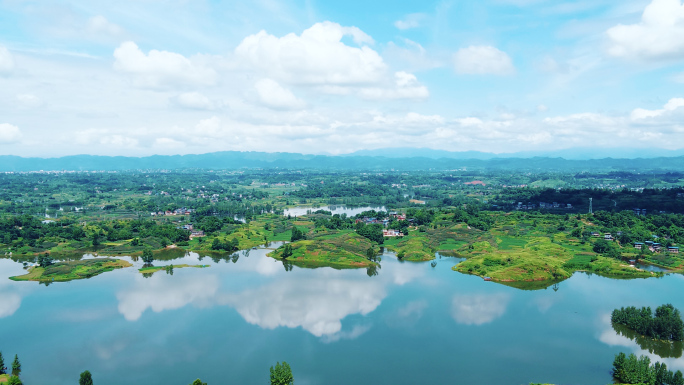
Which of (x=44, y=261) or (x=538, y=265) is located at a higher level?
(x=538, y=265)

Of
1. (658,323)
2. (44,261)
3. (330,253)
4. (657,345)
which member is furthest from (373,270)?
(44,261)

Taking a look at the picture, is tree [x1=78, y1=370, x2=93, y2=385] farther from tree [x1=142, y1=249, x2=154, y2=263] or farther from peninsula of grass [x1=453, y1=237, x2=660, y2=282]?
peninsula of grass [x1=453, y1=237, x2=660, y2=282]

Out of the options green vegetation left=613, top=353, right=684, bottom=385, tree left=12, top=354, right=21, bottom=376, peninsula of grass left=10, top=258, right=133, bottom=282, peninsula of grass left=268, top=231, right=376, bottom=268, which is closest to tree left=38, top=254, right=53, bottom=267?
peninsula of grass left=10, top=258, right=133, bottom=282

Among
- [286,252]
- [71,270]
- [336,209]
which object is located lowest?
[336,209]

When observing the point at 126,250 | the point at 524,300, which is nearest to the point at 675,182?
the point at 524,300

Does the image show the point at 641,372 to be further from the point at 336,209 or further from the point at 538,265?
the point at 336,209

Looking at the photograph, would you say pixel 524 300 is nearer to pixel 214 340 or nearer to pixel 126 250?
pixel 214 340

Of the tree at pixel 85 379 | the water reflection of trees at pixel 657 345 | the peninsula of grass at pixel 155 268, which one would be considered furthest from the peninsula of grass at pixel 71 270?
the water reflection of trees at pixel 657 345
